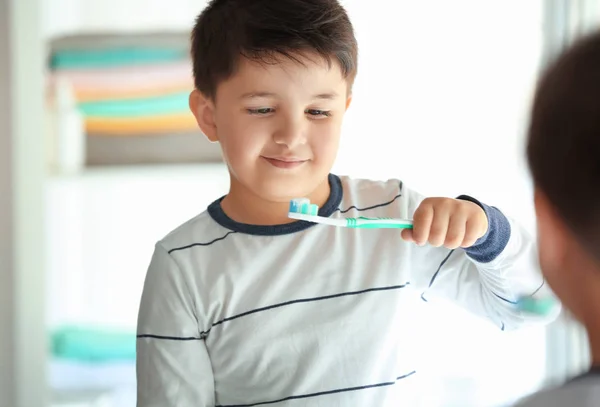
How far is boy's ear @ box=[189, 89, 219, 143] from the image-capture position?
855mm

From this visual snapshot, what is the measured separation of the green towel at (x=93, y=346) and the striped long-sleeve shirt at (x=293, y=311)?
0.77m

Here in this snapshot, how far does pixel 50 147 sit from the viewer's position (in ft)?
4.94

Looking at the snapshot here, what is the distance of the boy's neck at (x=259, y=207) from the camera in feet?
2.73

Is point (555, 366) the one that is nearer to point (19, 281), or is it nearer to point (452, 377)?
point (452, 377)

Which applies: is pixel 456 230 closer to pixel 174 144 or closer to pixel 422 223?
pixel 422 223

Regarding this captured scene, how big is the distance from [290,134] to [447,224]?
0.19 m

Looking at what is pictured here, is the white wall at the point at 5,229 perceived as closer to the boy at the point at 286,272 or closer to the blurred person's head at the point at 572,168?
the boy at the point at 286,272

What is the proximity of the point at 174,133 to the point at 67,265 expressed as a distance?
0.39m

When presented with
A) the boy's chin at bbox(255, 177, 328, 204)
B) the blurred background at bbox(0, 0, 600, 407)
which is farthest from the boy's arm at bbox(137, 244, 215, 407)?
the blurred background at bbox(0, 0, 600, 407)

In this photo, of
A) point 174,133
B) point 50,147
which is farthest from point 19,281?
point 174,133

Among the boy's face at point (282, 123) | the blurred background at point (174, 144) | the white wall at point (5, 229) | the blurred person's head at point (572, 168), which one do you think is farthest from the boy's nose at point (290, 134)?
the white wall at point (5, 229)

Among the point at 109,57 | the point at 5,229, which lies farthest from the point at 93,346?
the point at 109,57

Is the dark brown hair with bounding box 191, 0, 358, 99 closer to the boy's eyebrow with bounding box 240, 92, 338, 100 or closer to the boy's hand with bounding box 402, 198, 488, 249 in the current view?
the boy's eyebrow with bounding box 240, 92, 338, 100

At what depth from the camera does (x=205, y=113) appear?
863 millimetres
